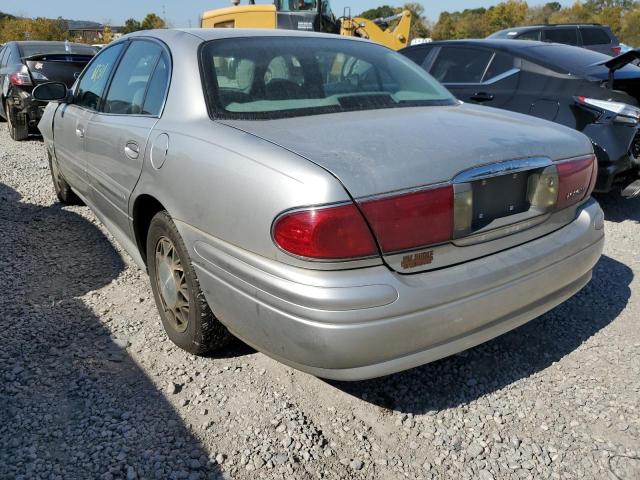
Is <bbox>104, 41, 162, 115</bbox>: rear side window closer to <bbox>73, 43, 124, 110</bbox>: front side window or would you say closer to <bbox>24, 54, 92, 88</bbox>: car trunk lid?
<bbox>73, 43, 124, 110</bbox>: front side window

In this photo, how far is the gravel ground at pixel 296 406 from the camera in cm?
204

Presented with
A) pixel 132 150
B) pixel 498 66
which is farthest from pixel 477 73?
pixel 132 150

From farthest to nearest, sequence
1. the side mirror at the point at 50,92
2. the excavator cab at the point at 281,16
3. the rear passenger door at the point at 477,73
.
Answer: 1. the excavator cab at the point at 281,16
2. the rear passenger door at the point at 477,73
3. the side mirror at the point at 50,92

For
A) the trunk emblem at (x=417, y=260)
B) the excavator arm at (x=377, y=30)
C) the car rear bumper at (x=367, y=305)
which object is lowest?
the car rear bumper at (x=367, y=305)

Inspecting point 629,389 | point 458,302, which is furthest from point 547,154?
point 629,389

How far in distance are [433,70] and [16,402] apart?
5.21 metres

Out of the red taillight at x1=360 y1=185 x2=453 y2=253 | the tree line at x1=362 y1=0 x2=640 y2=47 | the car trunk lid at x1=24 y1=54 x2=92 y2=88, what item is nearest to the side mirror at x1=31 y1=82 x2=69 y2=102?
the red taillight at x1=360 y1=185 x2=453 y2=253

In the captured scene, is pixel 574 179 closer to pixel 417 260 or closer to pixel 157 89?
pixel 417 260

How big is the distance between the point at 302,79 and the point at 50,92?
2485 mm

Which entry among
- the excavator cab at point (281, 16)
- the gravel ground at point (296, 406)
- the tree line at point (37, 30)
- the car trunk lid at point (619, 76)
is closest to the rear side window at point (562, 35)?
the excavator cab at point (281, 16)

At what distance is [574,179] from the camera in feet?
7.92

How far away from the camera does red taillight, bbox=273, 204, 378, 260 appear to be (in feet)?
5.85

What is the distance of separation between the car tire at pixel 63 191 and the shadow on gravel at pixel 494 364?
3640 millimetres

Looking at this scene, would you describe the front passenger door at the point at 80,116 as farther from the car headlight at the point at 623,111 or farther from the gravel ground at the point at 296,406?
the car headlight at the point at 623,111
